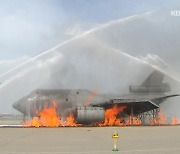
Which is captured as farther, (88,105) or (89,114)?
(88,105)

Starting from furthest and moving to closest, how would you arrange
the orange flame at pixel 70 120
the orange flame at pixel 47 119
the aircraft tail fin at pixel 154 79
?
the aircraft tail fin at pixel 154 79, the orange flame at pixel 70 120, the orange flame at pixel 47 119

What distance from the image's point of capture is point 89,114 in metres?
41.5

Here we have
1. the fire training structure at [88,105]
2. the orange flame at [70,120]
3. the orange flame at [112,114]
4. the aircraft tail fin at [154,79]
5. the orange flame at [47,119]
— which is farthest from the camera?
the aircraft tail fin at [154,79]

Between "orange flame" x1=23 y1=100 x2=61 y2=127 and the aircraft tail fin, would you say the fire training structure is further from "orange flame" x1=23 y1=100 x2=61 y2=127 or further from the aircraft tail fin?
the aircraft tail fin

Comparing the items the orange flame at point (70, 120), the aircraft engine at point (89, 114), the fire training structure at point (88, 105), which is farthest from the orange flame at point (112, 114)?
the orange flame at point (70, 120)

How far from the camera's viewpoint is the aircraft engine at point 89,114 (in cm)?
4134

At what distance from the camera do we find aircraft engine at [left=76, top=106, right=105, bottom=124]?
41344 millimetres

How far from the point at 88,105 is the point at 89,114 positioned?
3999mm
